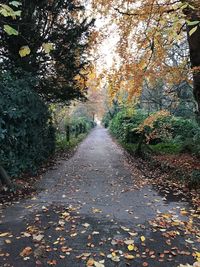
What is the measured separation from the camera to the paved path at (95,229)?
431cm

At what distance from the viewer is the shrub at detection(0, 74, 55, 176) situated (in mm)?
8508

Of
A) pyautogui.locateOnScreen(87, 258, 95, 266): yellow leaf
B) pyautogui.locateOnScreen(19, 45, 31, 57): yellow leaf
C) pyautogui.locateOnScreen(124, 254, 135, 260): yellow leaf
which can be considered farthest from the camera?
pyautogui.locateOnScreen(124, 254, 135, 260): yellow leaf

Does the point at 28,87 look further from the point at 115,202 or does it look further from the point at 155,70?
the point at 155,70

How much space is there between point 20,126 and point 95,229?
511 centimetres

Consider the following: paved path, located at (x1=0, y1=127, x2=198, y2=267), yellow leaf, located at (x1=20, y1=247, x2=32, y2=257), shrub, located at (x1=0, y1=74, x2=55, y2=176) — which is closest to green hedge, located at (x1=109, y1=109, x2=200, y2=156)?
shrub, located at (x1=0, y1=74, x2=55, y2=176)

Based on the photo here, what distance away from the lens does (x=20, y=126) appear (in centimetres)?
941

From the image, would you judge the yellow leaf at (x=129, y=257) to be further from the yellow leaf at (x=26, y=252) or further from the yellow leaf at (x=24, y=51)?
the yellow leaf at (x=24, y=51)

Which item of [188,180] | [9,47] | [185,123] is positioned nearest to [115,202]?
[188,180]

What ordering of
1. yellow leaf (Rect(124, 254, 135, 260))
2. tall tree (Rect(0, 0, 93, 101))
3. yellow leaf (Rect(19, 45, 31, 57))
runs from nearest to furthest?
1. yellow leaf (Rect(19, 45, 31, 57))
2. yellow leaf (Rect(124, 254, 135, 260))
3. tall tree (Rect(0, 0, 93, 101))

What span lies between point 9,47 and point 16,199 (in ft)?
20.6

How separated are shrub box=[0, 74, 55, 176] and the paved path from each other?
4.27ft

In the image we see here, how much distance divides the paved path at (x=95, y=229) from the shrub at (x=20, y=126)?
4.27 feet

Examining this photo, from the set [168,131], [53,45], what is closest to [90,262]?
[53,45]

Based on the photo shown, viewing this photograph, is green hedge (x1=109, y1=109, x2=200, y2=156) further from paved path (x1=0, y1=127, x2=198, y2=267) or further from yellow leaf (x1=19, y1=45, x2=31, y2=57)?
yellow leaf (x1=19, y1=45, x2=31, y2=57)
